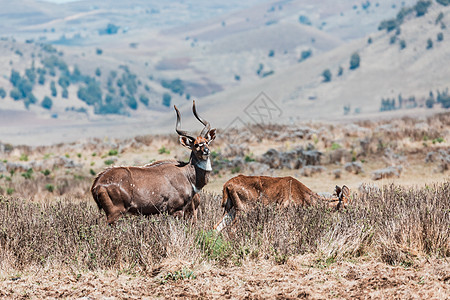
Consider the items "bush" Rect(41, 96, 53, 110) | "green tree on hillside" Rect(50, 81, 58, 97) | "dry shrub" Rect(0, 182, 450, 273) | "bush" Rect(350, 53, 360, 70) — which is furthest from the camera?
"green tree on hillside" Rect(50, 81, 58, 97)

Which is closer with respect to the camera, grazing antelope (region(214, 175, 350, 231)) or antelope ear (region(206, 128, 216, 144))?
grazing antelope (region(214, 175, 350, 231))

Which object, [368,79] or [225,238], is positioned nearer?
[225,238]

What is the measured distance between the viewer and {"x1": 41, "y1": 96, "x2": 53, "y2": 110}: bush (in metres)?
178

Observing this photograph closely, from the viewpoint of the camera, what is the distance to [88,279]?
25.1 ft

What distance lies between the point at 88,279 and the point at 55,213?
2223 millimetres

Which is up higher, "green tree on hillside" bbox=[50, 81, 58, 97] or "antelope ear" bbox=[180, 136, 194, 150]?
"green tree on hillside" bbox=[50, 81, 58, 97]

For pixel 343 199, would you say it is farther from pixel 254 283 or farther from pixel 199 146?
pixel 254 283

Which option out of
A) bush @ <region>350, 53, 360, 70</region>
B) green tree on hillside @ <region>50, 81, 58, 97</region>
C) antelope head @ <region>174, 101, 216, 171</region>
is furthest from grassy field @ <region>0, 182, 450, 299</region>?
green tree on hillside @ <region>50, 81, 58, 97</region>

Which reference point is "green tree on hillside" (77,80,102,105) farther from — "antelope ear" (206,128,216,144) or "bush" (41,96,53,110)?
"antelope ear" (206,128,216,144)

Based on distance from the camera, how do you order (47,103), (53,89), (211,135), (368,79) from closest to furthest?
(211,135)
(368,79)
(47,103)
(53,89)

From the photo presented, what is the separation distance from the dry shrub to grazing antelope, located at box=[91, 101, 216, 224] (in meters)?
0.27

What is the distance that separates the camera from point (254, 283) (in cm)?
747

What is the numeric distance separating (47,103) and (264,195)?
581 ft

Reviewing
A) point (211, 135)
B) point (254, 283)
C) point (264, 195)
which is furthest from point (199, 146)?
point (254, 283)
